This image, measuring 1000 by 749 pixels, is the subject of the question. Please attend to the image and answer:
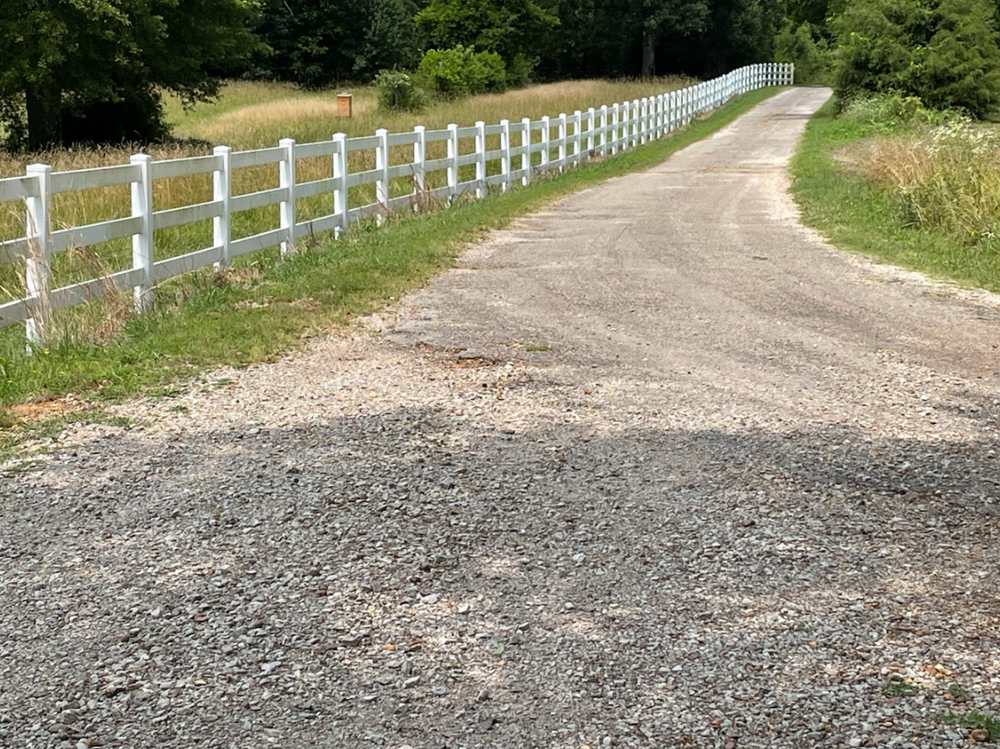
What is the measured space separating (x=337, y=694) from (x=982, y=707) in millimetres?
1801

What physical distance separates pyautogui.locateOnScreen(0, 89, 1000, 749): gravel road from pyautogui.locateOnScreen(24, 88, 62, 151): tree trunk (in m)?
23.3

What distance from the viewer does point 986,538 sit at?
15.8 feet

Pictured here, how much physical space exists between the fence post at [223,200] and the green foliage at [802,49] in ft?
228

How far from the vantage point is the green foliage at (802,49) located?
7862 cm

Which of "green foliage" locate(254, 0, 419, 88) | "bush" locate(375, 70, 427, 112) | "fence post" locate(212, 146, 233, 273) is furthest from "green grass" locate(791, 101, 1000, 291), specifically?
"green foliage" locate(254, 0, 419, 88)

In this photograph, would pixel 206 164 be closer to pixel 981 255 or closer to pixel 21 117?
pixel 981 255

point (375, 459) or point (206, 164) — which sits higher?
point (206, 164)

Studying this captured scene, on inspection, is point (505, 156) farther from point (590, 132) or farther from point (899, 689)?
point (899, 689)

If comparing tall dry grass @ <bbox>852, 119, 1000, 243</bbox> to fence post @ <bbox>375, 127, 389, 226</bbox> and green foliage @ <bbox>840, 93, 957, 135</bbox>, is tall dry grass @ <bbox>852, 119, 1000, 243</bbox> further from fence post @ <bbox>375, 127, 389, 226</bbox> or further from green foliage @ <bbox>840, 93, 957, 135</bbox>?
green foliage @ <bbox>840, 93, 957, 135</bbox>

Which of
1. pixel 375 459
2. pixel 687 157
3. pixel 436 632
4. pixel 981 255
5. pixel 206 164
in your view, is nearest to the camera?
pixel 436 632

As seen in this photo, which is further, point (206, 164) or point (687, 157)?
point (687, 157)

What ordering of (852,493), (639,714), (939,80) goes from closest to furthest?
(639,714)
(852,493)
(939,80)

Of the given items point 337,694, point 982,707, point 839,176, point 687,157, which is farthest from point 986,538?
point 687,157

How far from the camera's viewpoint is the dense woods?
87.4ft
